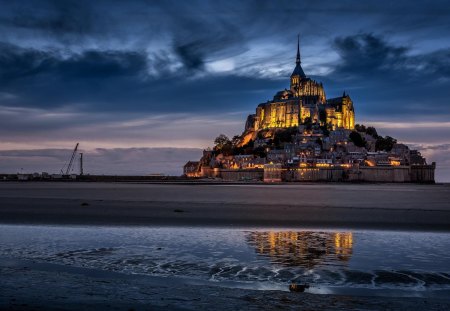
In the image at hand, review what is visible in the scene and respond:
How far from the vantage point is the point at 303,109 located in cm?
15200

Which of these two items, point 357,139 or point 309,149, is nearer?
point 309,149

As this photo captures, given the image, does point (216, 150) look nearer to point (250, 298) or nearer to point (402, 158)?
point (402, 158)

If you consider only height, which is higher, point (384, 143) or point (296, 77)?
point (296, 77)

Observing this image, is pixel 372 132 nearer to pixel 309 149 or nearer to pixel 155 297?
pixel 309 149

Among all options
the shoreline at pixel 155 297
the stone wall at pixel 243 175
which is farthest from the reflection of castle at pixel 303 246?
the stone wall at pixel 243 175

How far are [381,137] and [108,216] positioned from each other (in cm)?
14905

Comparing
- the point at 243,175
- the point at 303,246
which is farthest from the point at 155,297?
the point at 243,175

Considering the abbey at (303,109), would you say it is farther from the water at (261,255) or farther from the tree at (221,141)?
the water at (261,255)

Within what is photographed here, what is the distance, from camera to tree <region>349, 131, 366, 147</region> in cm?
14562

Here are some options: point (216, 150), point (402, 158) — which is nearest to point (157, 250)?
point (402, 158)

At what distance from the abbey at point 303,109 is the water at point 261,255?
13967 cm

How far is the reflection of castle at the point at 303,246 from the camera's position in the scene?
32.2ft

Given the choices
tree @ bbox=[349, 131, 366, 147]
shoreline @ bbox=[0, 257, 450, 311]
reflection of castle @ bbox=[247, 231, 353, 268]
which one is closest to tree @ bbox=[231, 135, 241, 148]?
tree @ bbox=[349, 131, 366, 147]

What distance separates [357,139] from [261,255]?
142 m
